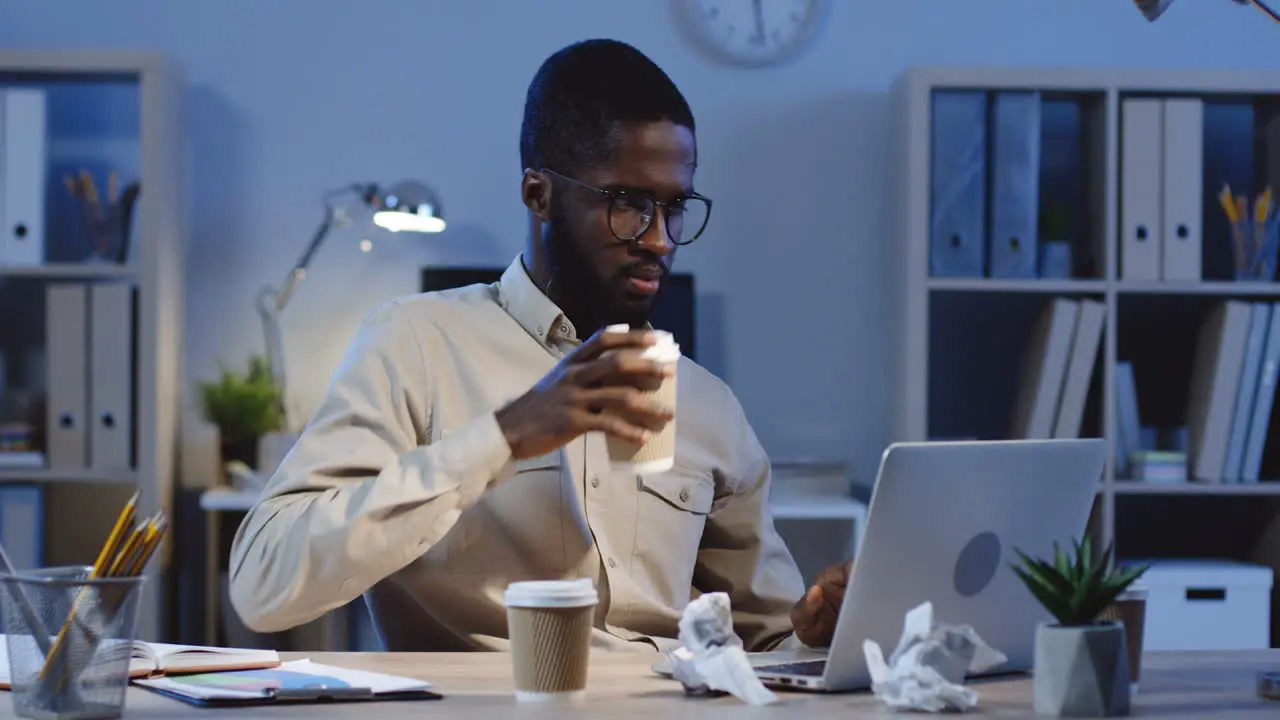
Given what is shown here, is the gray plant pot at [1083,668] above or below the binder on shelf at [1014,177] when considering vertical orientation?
below

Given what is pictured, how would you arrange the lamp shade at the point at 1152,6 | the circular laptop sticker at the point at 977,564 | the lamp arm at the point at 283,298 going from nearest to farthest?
the circular laptop sticker at the point at 977,564 < the lamp shade at the point at 1152,6 < the lamp arm at the point at 283,298

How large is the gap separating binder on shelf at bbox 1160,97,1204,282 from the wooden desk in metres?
1.98

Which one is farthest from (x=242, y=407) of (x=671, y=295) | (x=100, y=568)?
(x=100, y=568)

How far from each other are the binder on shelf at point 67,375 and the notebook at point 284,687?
81.9 inches

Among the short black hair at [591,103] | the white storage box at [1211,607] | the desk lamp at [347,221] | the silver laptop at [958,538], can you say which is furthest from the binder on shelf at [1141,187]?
the silver laptop at [958,538]

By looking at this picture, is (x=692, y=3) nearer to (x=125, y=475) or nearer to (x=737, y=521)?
(x=125, y=475)

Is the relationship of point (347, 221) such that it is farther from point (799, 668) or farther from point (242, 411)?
point (799, 668)

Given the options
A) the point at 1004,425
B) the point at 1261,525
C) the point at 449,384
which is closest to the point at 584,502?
the point at 449,384

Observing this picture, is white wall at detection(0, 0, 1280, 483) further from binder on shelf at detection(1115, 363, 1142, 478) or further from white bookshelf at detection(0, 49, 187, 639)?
binder on shelf at detection(1115, 363, 1142, 478)

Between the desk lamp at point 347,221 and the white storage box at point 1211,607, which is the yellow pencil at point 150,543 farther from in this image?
the white storage box at point 1211,607

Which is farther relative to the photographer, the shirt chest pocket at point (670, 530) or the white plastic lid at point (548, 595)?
the shirt chest pocket at point (670, 530)

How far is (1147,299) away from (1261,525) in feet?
1.89

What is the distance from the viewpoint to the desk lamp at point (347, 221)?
10.9 ft

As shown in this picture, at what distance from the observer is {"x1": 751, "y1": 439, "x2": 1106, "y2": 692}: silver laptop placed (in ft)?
4.00
